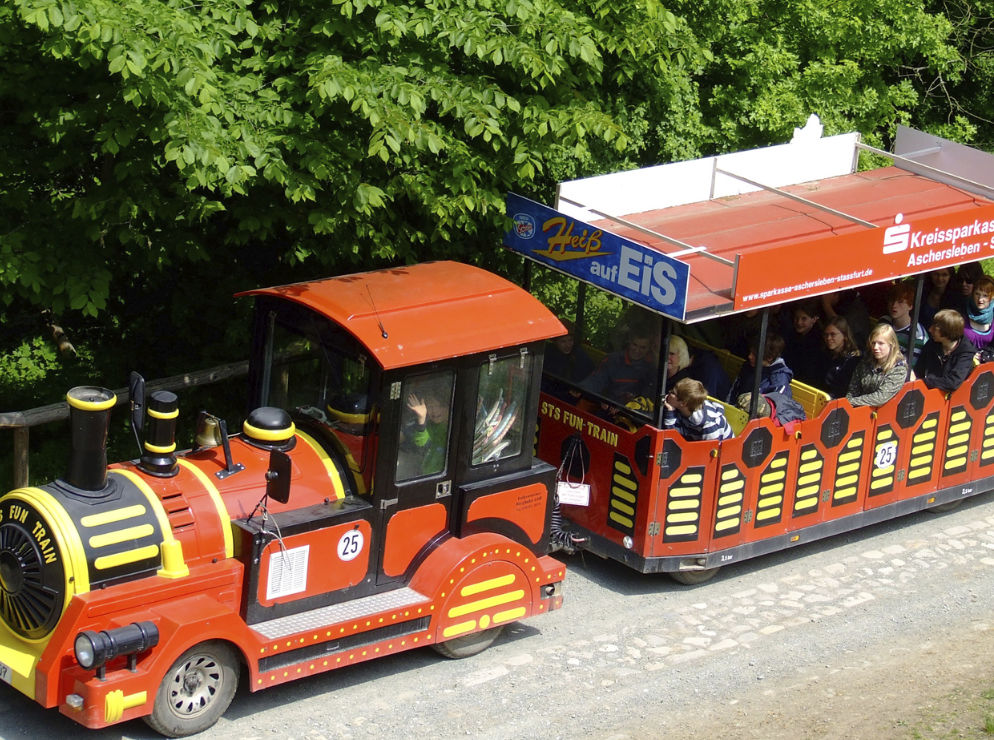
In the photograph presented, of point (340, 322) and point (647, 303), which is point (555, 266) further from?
point (340, 322)

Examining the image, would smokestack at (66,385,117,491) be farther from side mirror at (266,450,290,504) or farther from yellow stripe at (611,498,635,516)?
yellow stripe at (611,498,635,516)

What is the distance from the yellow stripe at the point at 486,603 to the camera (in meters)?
8.45

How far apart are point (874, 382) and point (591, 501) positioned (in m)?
2.24

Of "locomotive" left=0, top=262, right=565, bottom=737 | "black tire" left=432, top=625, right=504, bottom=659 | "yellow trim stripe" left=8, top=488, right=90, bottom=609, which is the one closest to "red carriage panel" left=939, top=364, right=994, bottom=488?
"locomotive" left=0, top=262, right=565, bottom=737

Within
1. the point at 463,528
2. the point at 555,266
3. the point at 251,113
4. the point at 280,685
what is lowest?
the point at 280,685

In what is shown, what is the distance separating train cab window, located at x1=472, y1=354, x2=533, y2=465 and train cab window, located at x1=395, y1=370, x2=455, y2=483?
0.71ft

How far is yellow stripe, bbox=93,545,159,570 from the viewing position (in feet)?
24.2

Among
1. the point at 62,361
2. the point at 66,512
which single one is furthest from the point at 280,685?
the point at 62,361

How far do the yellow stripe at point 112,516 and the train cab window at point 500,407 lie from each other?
196cm

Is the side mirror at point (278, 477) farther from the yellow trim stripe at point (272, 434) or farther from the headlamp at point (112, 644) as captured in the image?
the headlamp at point (112, 644)

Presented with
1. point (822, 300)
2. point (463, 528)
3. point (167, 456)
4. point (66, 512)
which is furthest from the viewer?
point (822, 300)

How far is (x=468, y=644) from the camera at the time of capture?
343 inches

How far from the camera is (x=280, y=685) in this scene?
327 inches

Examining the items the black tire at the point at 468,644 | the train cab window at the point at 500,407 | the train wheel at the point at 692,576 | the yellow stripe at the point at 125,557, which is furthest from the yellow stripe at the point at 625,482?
the yellow stripe at the point at 125,557
